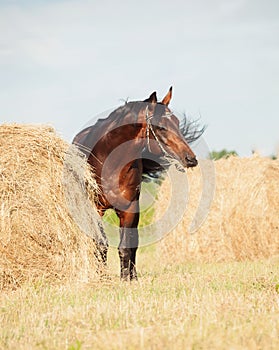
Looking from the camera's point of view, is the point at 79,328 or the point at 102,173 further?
the point at 102,173

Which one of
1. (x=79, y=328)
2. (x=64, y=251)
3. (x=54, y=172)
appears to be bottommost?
(x=79, y=328)

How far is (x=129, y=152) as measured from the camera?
31.4 ft

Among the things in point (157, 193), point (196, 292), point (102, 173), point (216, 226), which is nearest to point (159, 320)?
point (196, 292)

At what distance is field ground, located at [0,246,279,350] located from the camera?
4.70m

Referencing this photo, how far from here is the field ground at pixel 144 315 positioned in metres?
4.70

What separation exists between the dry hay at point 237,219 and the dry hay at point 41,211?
5.42 metres

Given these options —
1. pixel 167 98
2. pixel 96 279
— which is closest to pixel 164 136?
pixel 167 98

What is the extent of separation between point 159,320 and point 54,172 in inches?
137

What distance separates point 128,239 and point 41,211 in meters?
1.91

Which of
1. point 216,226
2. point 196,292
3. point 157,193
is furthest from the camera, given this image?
point 157,193

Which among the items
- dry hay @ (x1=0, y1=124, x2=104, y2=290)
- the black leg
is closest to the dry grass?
dry hay @ (x1=0, y1=124, x2=104, y2=290)

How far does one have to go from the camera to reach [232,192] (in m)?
13.8

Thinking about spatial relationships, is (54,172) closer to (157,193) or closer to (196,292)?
(196,292)

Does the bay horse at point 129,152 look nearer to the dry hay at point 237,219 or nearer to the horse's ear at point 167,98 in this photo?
the horse's ear at point 167,98
